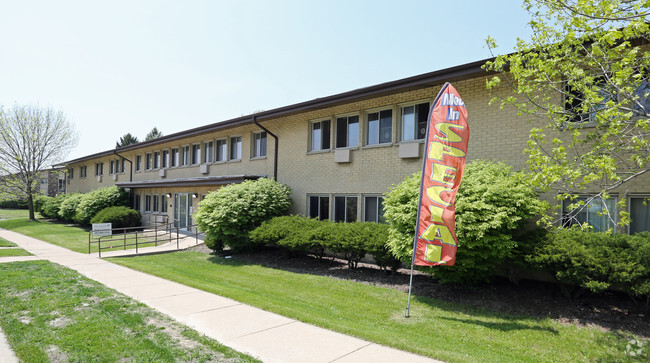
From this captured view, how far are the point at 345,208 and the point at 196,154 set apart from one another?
12554mm

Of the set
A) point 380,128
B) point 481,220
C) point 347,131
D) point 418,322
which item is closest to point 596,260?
point 481,220

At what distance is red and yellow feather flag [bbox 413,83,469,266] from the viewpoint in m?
6.98

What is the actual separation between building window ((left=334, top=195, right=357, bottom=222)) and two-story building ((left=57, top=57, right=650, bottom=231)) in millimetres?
36

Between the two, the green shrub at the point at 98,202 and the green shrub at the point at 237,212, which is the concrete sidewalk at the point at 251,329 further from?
the green shrub at the point at 98,202

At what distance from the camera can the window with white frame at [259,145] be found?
58.3 feet

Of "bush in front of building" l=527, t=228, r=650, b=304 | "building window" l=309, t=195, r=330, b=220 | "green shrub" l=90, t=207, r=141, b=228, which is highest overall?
"building window" l=309, t=195, r=330, b=220

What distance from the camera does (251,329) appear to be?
5.91m

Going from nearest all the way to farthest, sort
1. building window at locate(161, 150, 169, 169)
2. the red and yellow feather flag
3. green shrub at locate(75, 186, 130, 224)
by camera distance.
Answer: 1. the red and yellow feather flag
2. green shrub at locate(75, 186, 130, 224)
3. building window at locate(161, 150, 169, 169)

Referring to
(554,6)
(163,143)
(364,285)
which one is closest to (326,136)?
(364,285)

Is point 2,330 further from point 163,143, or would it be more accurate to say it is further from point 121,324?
point 163,143

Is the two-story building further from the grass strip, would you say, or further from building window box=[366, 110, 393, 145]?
the grass strip

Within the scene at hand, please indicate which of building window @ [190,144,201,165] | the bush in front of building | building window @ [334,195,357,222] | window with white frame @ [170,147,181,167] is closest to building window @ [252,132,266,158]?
building window @ [334,195,357,222]

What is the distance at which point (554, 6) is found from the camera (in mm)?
6555

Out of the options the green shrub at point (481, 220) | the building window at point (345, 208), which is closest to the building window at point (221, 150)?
the building window at point (345, 208)
